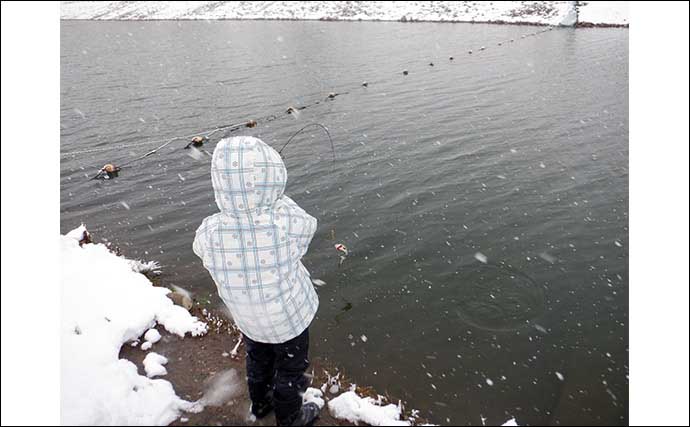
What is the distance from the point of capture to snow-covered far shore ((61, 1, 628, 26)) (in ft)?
118

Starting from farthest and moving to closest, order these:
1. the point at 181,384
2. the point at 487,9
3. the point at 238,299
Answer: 1. the point at 487,9
2. the point at 181,384
3. the point at 238,299

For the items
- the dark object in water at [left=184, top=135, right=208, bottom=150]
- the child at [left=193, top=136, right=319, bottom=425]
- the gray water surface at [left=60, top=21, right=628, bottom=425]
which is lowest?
the gray water surface at [left=60, top=21, right=628, bottom=425]

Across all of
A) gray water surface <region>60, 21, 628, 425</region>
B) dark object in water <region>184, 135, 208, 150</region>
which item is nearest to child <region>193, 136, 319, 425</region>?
gray water surface <region>60, 21, 628, 425</region>

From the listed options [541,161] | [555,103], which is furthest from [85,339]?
[555,103]

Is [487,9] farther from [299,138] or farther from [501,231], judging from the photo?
[501,231]

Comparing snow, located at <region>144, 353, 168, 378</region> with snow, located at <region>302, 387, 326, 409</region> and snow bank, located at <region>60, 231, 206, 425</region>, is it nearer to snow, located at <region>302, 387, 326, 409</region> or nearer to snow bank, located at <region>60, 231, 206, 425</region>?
snow bank, located at <region>60, 231, 206, 425</region>

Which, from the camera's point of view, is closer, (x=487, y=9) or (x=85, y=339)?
(x=85, y=339)

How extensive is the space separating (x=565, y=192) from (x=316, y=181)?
4.86m

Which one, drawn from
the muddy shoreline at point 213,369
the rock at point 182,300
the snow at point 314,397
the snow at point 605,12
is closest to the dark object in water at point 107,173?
the rock at point 182,300

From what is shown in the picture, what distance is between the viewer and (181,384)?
438cm

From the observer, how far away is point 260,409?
3891 mm

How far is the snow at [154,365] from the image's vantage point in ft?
14.7

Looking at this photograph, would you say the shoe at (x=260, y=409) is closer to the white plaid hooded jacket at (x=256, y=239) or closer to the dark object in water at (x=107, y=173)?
the white plaid hooded jacket at (x=256, y=239)

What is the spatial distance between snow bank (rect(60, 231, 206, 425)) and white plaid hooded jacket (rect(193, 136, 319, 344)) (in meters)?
1.32
